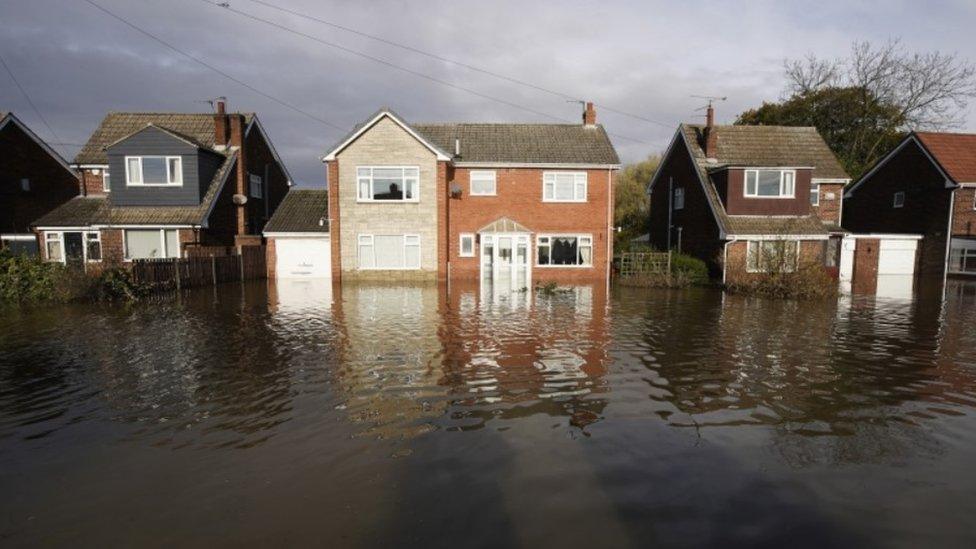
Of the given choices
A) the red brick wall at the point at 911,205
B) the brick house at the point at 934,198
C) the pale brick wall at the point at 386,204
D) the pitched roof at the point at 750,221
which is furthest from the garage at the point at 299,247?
the red brick wall at the point at 911,205

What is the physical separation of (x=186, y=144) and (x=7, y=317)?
1324 centimetres

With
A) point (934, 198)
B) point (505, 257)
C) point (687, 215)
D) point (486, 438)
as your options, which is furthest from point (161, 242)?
point (934, 198)

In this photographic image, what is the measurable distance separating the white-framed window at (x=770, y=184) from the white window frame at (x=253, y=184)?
2666 centimetres

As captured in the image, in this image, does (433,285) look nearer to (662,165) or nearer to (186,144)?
(186,144)

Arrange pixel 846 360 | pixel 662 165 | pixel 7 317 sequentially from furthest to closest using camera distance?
pixel 662 165 < pixel 7 317 < pixel 846 360

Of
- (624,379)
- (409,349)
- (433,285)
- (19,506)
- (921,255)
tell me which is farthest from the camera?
(921,255)

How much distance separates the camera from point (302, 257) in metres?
28.3

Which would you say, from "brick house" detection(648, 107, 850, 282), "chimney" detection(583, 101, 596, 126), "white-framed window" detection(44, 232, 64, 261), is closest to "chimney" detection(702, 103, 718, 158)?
"brick house" detection(648, 107, 850, 282)

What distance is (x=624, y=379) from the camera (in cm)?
918

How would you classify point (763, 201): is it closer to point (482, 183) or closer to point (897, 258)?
point (897, 258)

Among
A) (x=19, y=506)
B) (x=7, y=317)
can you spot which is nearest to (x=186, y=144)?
(x=7, y=317)

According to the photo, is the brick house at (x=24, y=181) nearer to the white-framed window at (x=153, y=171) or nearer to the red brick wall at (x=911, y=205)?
the white-framed window at (x=153, y=171)

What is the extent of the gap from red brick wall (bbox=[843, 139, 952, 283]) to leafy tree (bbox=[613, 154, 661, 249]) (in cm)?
1460

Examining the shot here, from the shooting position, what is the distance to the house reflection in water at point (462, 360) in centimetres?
757
